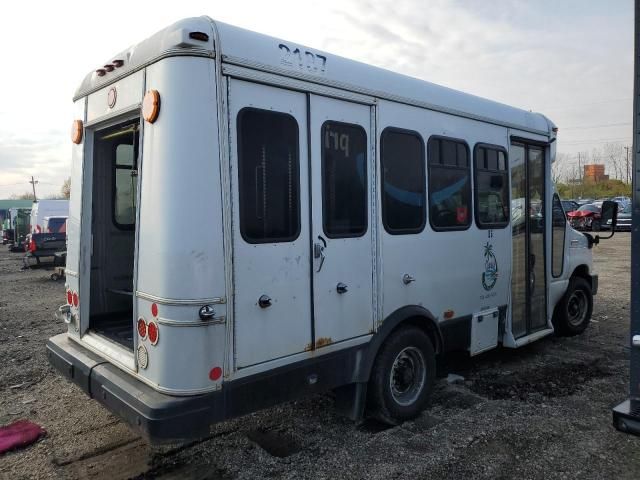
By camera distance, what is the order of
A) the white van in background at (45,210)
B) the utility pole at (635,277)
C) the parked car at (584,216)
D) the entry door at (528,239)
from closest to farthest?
1. the utility pole at (635,277)
2. the entry door at (528,239)
3. the white van in background at (45,210)
4. the parked car at (584,216)

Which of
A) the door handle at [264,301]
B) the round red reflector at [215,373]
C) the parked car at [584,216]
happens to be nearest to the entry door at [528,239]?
the door handle at [264,301]

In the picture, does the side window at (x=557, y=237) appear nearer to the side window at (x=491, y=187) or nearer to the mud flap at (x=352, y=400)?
the side window at (x=491, y=187)

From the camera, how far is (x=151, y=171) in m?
3.13

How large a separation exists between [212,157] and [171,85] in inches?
19.5

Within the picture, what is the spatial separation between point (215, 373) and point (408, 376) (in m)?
2.04

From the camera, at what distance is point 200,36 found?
9.96 feet

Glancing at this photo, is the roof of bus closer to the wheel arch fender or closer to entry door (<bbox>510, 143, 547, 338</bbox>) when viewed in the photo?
entry door (<bbox>510, 143, 547, 338</bbox>)

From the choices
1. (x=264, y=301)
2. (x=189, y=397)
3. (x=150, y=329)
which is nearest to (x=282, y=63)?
(x=264, y=301)

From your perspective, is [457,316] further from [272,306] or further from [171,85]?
[171,85]

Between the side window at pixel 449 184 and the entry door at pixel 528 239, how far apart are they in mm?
974

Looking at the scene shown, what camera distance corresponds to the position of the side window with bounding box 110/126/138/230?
451cm

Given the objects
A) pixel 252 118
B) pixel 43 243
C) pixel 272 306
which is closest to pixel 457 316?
pixel 272 306

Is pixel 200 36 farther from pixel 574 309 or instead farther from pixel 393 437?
pixel 574 309

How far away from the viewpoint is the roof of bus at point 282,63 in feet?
10.1
